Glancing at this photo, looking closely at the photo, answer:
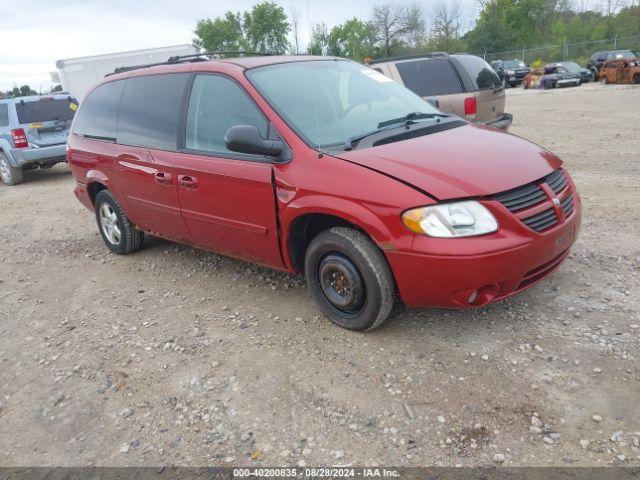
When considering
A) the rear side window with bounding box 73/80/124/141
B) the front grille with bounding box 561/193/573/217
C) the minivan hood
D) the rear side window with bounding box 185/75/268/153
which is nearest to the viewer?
the minivan hood

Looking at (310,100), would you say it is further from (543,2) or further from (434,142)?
(543,2)

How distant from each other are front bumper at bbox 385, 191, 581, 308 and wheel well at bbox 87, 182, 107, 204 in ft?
12.1

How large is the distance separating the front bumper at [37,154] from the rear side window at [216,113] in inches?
296

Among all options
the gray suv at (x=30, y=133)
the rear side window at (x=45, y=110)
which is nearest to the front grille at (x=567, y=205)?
the gray suv at (x=30, y=133)

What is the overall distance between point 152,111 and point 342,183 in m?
2.23

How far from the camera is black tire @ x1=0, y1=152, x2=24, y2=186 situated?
10.9 m

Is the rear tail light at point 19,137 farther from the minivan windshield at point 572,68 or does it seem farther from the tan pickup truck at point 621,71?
the minivan windshield at point 572,68

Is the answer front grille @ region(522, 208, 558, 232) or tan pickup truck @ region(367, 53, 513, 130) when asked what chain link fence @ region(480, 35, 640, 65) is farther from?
front grille @ region(522, 208, 558, 232)

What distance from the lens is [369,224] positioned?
3.09m

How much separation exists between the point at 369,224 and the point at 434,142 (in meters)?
0.84

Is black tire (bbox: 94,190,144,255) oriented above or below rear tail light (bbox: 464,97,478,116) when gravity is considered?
below

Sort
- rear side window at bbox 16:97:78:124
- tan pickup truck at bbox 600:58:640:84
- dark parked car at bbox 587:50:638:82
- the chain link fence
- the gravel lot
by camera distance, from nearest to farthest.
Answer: the gravel lot
rear side window at bbox 16:97:78:124
tan pickup truck at bbox 600:58:640:84
dark parked car at bbox 587:50:638:82
the chain link fence

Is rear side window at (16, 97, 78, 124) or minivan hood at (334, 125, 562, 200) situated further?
rear side window at (16, 97, 78, 124)

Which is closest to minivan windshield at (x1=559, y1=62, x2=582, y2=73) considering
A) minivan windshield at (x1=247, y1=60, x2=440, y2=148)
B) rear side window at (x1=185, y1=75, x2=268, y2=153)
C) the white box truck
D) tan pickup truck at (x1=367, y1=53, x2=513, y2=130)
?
the white box truck
